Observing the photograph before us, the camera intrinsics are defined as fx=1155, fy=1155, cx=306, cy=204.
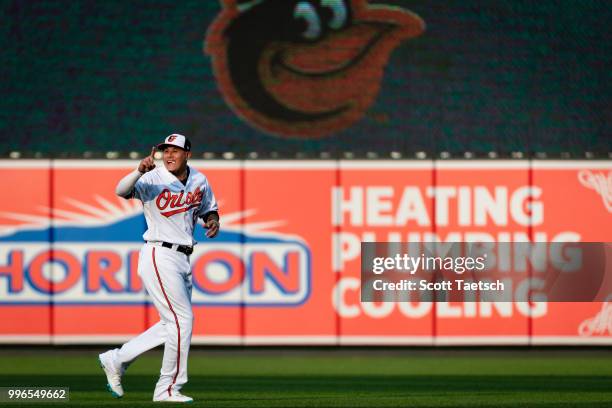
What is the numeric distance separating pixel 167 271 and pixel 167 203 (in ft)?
1.46

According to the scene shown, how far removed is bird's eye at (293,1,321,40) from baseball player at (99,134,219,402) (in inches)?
452

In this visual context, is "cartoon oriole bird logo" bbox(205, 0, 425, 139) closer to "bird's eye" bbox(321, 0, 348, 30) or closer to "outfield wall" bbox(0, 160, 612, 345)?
"bird's eye" bbox(321, 0, 348, 30)

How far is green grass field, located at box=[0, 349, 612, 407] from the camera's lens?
789 centimetres

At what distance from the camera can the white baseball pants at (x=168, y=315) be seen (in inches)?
294

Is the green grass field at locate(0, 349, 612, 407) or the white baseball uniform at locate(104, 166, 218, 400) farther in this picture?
the green grass field at locate(0, 349, 612, 407)

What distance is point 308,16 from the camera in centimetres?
1880

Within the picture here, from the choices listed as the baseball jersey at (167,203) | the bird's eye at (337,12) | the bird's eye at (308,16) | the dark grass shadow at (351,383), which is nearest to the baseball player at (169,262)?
the baseball jersey at (167,203)

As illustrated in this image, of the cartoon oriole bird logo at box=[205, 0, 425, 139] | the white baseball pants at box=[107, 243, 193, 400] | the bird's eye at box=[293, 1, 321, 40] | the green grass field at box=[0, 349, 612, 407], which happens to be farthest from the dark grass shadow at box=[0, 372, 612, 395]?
the bird's eye at box=[293, 1, 321, 40]

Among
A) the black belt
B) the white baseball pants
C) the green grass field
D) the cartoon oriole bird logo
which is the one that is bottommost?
the green grass field

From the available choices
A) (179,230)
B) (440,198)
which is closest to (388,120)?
(440,198)

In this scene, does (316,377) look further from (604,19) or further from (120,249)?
(604,19)

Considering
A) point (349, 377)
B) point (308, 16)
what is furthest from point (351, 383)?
point (308, 16)

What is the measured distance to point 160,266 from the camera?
7.50 m

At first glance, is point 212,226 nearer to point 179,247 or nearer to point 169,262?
point 179,247
